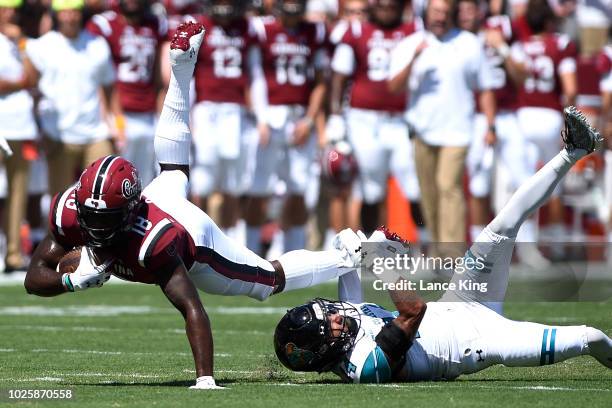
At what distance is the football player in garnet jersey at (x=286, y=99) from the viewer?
46.3 ft

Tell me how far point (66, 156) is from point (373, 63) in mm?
3041

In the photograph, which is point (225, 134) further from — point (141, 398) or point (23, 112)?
point (141, 398)

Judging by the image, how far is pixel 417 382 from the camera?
7.07 metres

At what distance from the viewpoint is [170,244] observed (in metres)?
6.82

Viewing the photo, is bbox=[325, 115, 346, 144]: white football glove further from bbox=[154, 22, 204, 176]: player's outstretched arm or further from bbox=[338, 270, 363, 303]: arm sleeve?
bbox=[338, 270, 363, 303]: arm sleeve

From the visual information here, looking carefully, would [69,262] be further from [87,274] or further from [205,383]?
[205,383]

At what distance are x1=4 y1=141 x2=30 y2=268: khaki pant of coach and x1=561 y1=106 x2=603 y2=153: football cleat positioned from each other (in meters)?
7.08

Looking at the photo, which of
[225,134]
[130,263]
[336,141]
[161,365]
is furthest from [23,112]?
[130,263]

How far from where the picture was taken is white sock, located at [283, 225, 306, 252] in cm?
1418

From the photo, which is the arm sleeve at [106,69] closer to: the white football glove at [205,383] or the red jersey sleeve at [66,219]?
the red jersey sleeve at [66,219]

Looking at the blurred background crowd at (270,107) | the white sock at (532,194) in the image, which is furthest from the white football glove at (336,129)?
the white sock at (532,194)

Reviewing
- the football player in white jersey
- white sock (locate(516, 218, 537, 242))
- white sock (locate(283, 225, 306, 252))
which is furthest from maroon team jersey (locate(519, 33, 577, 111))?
the football player in white jersey

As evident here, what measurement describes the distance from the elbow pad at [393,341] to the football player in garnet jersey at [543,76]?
737 centimetres

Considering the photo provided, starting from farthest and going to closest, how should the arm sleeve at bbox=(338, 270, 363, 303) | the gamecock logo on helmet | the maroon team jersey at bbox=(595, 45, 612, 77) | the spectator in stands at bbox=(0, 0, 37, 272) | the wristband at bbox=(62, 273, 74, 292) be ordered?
the maroon team jersey at bbox=(595, 45, 612, 77), the spectator in stands at bbox=(0, 0, 37, 272), the arm sleeve at bbox=(338, 270, 363, 303), the wristband at bbox=(62, 273, 74, 292), the gamecock logo on helmet
